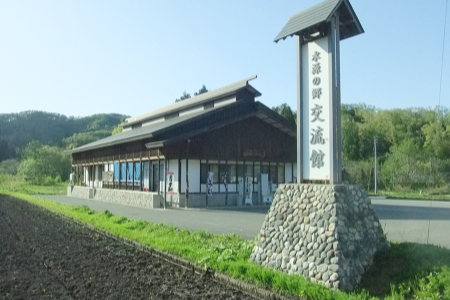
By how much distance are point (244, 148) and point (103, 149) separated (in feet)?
36.5

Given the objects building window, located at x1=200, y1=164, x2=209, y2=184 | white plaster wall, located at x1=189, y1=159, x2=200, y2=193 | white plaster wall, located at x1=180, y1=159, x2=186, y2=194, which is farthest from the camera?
building window, located at x1=200, y1=164, x2=209, y2=184

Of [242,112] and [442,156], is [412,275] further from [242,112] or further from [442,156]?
[442,156]

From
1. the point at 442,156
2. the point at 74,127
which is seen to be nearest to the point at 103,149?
the point at 442,156

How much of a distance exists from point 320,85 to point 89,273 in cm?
493

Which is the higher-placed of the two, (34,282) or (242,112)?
(242,112)

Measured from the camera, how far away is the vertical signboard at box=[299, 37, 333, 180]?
718 cm

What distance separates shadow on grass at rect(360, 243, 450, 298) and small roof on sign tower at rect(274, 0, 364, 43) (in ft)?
12.5

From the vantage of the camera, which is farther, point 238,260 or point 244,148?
point 244,148

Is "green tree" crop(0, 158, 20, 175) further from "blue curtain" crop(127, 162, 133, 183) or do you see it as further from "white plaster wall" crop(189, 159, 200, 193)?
"white plaster wall" crop(189, 159, 200, 193)

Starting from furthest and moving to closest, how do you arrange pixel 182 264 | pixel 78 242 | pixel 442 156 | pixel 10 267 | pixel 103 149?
pixel 442 156 → pixel 103 149 → pixel 78 242 → pixel 182 264 → pixel 10 267

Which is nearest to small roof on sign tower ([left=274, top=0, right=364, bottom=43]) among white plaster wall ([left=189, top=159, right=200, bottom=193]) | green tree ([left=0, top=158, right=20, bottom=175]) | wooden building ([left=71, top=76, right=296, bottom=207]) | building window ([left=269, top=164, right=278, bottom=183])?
wooden building ([left=71, top=76, right=296, bottom=207])

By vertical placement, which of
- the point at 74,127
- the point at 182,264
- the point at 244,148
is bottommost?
the point at 182,264

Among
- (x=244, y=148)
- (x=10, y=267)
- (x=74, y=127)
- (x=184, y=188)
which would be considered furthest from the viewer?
(x=74, y=127)

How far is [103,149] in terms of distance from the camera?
94.5 ft
